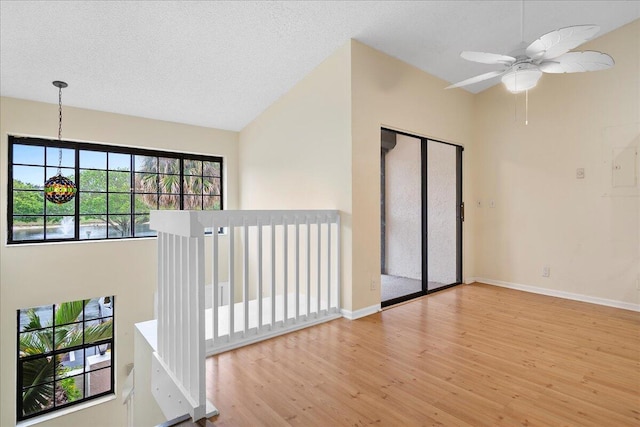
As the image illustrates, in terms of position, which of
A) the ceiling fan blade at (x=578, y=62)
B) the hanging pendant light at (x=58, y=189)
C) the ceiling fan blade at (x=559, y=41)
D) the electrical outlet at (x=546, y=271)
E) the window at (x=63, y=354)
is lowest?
the window at (x=63, y=354)

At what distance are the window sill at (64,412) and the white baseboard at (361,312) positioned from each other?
340 centimetres

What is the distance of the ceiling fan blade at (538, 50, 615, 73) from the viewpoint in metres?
2.08

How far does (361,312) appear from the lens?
3.44m

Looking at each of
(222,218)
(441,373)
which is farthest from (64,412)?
(441,373)

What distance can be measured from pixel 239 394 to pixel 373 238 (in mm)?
2052

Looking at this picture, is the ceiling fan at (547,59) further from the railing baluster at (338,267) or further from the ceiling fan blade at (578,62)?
the railing baluster at (338,267)

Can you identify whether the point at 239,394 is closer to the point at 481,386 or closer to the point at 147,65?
the point at 481,386

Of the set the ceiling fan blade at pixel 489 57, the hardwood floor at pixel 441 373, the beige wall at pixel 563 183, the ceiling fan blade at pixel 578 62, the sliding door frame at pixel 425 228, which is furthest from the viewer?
the sliding door frame at pixel 425 228

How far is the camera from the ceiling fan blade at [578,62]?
6.81 ft

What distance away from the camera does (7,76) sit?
11.0 ft

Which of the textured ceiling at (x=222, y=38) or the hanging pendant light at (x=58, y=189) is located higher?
A: the textured ceiling at (x=222, y=38)

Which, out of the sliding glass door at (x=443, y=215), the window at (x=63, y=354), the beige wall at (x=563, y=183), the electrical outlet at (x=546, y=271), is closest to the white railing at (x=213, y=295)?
the sliding glass door at (x=443, y=215)

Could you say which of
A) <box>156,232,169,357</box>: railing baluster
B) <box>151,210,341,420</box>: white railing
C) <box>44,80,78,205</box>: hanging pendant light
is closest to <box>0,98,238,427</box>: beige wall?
<box>44,80,78,205</box>: hanging pendant light

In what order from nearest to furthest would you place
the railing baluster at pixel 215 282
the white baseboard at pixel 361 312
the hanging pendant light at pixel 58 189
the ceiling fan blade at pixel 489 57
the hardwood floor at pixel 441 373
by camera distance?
the hardwood floor at pixel 441 373, the ceiling fan blade at pixel 489 57, the railing baluster at pixel 215 282, the white baseboard at pixel 361 312, the hanging pendant light at pixel 58 189
